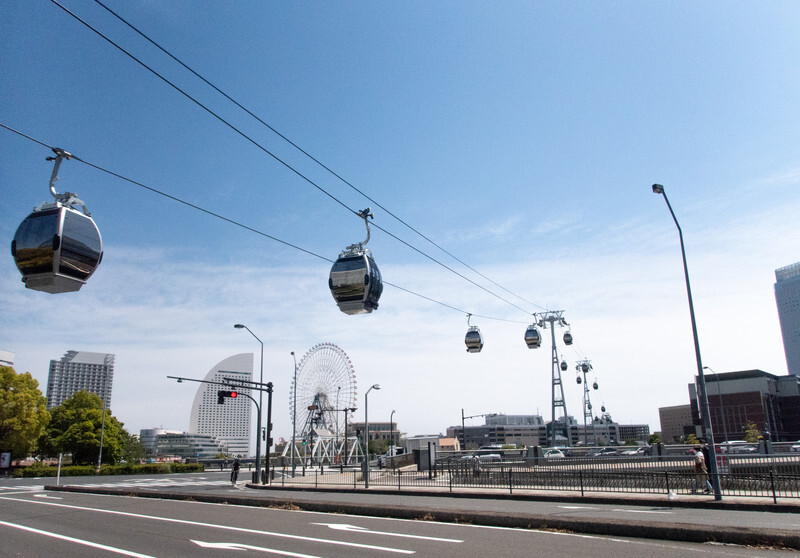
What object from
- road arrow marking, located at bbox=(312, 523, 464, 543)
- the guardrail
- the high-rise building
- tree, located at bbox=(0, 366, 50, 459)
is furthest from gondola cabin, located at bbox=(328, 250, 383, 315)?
the high-rise building

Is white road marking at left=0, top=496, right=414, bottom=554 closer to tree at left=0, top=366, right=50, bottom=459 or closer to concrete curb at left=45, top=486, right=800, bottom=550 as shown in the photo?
concrete curb at left=45, top=486, right=800, bottom=550

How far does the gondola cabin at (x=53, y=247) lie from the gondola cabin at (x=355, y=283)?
235 inches

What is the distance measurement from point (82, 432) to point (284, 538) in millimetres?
61771

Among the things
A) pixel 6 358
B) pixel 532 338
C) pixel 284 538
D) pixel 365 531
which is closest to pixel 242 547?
pixel 284 538

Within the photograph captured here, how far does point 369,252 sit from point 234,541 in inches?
301

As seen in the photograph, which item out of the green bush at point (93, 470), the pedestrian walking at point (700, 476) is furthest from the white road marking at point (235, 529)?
the green bush at point (93, 470)

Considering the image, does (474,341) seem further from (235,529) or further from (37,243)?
(37,243)

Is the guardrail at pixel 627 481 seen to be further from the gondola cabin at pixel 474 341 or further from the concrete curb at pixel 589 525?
the concrete curb at pixel 589 525

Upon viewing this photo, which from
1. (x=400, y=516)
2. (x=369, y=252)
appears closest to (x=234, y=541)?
(x=400, y=516)

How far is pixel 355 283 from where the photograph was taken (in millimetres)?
13633

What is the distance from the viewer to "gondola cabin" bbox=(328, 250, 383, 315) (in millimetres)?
13633

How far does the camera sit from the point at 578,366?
72.2 meters

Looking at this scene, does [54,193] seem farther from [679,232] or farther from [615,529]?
[679,232]

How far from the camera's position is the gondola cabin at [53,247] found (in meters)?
8.78
